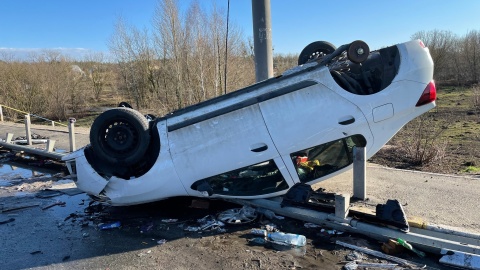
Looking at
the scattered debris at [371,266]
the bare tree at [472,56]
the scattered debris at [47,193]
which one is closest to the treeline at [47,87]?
the scattered debris at [47,193]

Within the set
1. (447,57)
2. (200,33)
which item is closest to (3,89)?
(200,33)

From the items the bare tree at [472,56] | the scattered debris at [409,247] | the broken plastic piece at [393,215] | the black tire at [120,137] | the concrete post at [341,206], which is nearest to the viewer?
the scattered debris at [409,247]

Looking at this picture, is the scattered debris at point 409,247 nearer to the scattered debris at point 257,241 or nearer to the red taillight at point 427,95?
the scattered debris at point 257,241

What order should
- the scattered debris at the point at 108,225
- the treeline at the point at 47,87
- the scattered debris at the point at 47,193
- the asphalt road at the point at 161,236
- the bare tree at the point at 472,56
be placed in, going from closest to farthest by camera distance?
the asphalt road at the point at 161,236 < the scattered debris at the point at 108,225 < the scattered debris at the point at 47,193 < the treeline at the point at 47,87 < the bare tree at the point at 472,56

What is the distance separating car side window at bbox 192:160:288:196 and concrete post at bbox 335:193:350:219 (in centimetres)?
72

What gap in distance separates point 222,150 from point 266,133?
0.60m

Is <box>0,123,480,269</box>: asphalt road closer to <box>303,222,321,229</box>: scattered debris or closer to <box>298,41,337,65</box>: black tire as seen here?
<box>303,222,321,229</box>: scattered debris

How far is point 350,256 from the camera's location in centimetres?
388

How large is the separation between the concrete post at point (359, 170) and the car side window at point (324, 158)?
0.30ft

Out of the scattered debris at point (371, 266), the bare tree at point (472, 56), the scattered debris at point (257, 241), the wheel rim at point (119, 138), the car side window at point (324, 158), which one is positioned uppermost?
the bare tree at point (472, 56)

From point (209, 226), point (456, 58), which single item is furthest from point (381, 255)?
point (456, 58)

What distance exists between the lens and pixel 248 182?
490 cm

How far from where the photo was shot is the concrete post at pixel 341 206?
14.4 feet

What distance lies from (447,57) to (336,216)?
45.4 m
